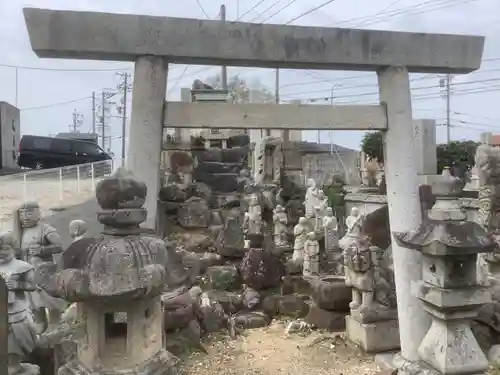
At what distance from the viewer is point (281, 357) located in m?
6.09

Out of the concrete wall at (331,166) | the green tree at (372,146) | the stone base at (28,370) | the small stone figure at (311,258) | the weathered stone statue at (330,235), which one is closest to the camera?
the stone base at (28,370)

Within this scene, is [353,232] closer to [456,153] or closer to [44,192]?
[44,192]

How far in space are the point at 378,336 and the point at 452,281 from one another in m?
2.64

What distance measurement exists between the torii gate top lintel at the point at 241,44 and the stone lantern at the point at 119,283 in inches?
59.2

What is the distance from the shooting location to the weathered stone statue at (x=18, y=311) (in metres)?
3.64

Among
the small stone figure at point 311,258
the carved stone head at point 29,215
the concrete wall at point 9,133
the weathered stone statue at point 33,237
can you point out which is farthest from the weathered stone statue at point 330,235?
the concrete wall at point 9,133

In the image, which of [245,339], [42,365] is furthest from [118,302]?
[245,339]

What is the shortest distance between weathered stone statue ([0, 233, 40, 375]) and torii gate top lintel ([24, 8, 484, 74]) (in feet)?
5.87

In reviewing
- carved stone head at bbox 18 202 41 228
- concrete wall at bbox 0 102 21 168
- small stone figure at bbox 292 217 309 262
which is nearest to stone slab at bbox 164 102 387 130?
carved stone head at bbox 18 202 41 228

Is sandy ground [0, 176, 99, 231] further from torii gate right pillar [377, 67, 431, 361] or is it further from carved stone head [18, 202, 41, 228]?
torii gate right pillar [377, 67, 431, 361]

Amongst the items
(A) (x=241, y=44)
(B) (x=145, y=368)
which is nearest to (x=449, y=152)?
(A) (x=241, y=44)

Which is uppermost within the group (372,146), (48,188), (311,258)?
(372,146)

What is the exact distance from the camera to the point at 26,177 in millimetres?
14633

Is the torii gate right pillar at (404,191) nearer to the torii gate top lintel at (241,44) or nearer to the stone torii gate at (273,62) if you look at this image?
the stone torii gate at (273,62)
